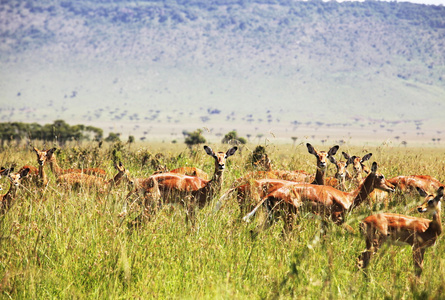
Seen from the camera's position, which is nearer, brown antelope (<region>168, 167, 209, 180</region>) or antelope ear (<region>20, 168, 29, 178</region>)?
antelope ear (<region>20, 168, 29, 178</region>)

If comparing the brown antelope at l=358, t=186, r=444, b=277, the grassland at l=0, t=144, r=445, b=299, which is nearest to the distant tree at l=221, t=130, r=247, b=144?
the grassland at l=0, t=144, r=445, b=299

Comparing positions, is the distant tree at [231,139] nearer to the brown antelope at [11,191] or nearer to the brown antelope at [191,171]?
the brown antelope at [191,171]

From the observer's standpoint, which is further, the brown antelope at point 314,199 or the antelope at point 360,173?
the antelope at point 360,173

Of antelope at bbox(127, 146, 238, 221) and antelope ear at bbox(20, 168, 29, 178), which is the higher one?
antelope ear at bbox(20, 168, 29, 178)

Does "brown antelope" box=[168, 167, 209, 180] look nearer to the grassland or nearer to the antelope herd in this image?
the antelope herd

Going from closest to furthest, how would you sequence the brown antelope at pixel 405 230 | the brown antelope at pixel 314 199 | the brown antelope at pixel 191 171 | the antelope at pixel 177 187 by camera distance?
the brown antelope at pixel 405 230, the brown antelope at pixel 314 199, the antelope at pixel 177 187, the brown antelope at pixel 191 171

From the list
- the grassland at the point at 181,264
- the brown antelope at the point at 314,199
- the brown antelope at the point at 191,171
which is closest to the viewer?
the grassland at the point at 181,264

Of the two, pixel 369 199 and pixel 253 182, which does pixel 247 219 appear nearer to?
pixel 253 182

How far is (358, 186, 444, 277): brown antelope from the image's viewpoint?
642 centimetres

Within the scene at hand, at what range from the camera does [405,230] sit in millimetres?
6758

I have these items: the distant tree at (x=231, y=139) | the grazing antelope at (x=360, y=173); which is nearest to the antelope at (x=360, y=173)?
the grazing antelope at (x=360, y=173)

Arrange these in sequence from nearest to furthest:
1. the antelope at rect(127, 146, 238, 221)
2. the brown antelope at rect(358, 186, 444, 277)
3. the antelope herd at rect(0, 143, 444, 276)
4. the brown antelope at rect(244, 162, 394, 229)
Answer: the brown antelope at rect(358, 186, 444, 277) → the antelope herd at rect(0, 143, 444, 276) → the brown antelope at rect(244, 162, 394, 229) → the antelope at rect(127, 146, 238, 221)

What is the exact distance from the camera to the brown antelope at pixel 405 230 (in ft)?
21.1

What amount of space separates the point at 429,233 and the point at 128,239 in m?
3.61
